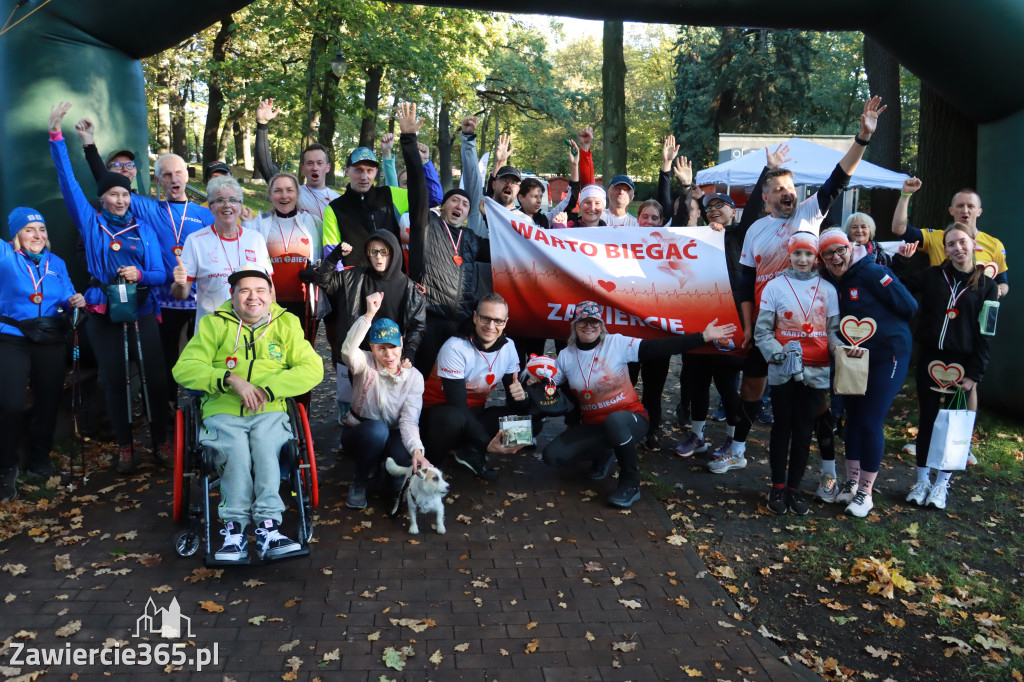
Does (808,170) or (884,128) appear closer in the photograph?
(884,128)

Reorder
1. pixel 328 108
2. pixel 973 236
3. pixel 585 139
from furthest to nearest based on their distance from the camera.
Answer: pixel 328 108, pixel 585 139, pixel 973 236

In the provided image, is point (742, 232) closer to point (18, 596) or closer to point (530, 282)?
point (530, 282)

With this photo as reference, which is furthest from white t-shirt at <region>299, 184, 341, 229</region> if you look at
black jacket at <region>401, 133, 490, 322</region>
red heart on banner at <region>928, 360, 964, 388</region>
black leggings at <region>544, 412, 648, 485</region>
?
red heart on banner at <region>928, 360, 964, 388</region>

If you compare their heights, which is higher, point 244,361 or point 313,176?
point 313,176

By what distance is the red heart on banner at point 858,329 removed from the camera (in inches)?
218

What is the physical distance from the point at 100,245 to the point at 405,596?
3.81 meters

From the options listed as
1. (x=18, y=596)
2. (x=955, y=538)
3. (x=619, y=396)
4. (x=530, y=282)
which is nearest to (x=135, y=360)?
(x=18, y=596)

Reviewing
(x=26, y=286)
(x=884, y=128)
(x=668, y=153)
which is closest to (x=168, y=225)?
(x=26, y=286)

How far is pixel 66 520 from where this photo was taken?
5348 mm

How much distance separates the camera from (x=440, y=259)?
6562 mm

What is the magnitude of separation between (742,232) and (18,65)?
249 inches

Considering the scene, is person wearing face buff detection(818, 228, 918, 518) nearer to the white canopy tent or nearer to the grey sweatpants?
the grey sweatpants

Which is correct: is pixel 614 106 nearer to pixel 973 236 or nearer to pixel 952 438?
pixel 973 236

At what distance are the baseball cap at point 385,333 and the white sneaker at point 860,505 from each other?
3.58 meters
